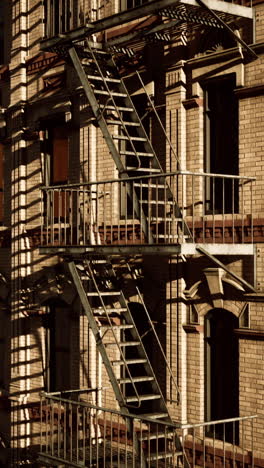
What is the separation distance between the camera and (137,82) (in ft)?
48.9

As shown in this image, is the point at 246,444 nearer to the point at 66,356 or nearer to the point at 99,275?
the point at 99,275

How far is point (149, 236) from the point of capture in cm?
1246

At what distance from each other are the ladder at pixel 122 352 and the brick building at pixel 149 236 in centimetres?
4

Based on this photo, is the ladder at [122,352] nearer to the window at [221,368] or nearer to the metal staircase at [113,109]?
the window at [221,368]

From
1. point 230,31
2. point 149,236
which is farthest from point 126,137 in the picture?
point 230,31

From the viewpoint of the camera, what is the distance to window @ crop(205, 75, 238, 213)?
13.4 m

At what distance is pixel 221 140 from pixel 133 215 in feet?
6.19

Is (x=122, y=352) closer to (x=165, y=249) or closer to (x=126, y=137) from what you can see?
(x=165, y=249)

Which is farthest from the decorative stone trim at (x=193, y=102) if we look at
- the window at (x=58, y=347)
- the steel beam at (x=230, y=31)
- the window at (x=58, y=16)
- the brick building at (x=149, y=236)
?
the window at (x=58, y=347)

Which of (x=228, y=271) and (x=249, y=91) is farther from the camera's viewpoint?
(x=249, y=91)

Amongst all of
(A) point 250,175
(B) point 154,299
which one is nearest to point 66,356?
(B) point 154,299

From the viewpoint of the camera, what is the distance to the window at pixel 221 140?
13.4 meters

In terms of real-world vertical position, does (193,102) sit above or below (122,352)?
above

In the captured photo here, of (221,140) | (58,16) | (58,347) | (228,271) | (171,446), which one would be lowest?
(171,446)
